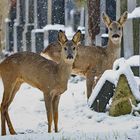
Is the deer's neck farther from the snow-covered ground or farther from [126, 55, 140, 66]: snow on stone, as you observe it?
the snow-covered ground

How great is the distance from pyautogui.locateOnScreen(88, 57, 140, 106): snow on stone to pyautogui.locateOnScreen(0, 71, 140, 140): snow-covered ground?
43cm

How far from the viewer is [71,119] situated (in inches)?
488

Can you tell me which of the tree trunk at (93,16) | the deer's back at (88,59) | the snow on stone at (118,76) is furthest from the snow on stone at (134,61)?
the tree trunk at (93,16)

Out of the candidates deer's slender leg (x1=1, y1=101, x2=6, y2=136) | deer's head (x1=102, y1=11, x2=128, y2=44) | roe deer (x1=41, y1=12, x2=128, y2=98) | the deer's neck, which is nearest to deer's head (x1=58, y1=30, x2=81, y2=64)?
deer's slender leg (x1=1, y1=101, x2=6, y2=136)

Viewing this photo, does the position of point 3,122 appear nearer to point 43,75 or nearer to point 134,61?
point 43,75

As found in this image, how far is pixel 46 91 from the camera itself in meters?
10.1

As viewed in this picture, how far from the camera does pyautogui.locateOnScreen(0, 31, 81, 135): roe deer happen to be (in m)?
10.1

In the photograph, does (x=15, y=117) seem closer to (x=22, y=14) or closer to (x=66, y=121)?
(x=66, y=121)

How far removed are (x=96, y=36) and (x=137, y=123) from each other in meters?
9.25

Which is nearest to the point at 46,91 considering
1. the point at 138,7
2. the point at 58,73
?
the point at 58,73

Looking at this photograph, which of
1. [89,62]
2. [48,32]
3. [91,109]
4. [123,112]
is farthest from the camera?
[48,32]

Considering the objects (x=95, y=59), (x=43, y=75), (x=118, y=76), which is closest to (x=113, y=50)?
(x=95, y=59)

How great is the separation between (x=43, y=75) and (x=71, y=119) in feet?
7.75

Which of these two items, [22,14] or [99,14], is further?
[22,14]
